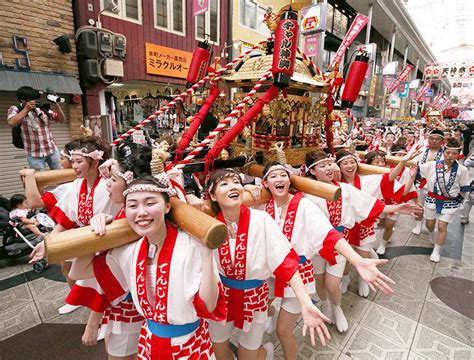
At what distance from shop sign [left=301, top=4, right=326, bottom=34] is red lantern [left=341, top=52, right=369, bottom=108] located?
7.61 meters

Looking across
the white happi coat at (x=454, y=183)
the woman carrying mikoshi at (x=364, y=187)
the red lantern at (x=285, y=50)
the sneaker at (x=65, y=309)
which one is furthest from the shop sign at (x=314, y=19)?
the sneaker at (x=65, y=309)

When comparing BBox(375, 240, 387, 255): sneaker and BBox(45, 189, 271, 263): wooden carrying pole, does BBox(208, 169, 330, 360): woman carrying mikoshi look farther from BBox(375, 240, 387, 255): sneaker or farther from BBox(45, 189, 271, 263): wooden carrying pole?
BBox(375, 240, 387, 255): sneaker

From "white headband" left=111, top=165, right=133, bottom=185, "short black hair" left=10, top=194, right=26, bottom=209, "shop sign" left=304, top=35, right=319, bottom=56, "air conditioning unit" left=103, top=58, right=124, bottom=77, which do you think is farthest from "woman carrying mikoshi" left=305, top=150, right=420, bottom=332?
"shop sign" left=304, top=35, right=319, bottom=56

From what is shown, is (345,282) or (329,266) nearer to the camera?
(329,266)

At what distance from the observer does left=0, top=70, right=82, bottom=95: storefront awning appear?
5805 millimetres

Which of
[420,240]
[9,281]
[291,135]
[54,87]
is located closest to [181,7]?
[54,87]

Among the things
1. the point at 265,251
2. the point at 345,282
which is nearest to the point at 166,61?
the point at 345,282

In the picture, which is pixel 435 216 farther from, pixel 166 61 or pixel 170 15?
pixel 170 15

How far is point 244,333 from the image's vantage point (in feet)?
6.86

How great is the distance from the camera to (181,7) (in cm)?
948

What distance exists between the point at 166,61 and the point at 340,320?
31.1ft

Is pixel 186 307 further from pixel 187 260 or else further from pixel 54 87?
pixel 54 87

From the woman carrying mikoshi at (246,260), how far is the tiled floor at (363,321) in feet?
3.15

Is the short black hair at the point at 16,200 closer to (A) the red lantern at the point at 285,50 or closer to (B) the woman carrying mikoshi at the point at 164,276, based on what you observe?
(B) the woman carrying mikoshi at the point at 164,276
